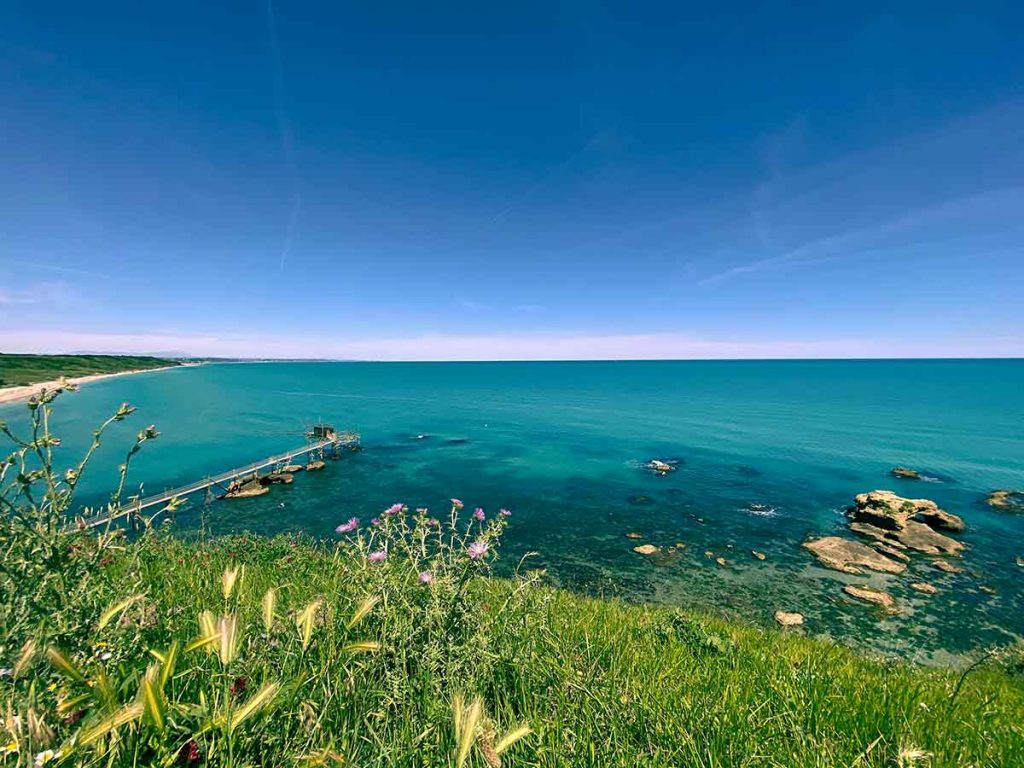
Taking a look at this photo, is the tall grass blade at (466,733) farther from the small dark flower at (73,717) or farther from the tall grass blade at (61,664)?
the small dark flower at (73,717)

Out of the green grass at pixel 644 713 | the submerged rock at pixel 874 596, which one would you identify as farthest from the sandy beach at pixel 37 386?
the submerged rock at pixel 874 596

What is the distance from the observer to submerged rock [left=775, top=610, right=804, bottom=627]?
16.9 meters

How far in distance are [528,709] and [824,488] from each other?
Result: 43.4 meters

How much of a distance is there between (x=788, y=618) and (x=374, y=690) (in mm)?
20974

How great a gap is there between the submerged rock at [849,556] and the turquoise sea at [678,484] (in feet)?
2.57

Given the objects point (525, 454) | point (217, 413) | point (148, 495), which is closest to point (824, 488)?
point (525, 454)

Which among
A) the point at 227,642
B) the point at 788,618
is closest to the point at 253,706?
the point at 227,642

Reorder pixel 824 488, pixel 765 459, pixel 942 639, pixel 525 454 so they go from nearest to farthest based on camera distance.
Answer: pixel 942 639, pixel 824 488, pixel 765 459, pixel 525 454

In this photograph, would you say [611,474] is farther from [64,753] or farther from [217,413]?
[217,413]

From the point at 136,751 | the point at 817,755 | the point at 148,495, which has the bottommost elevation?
the point at 148,495

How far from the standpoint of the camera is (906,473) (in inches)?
1561

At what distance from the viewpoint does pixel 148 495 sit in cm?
3300

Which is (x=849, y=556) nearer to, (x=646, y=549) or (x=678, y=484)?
(x=646, y=549)

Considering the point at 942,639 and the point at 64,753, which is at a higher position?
the point at 64,753
